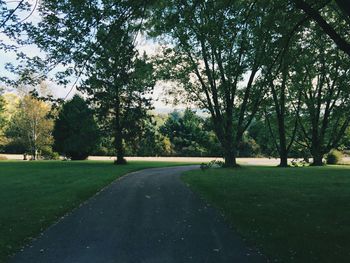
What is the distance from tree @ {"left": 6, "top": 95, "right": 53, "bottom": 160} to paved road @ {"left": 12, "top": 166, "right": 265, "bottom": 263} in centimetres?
4820

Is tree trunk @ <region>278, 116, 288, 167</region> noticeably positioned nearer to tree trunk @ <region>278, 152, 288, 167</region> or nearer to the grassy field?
tree trunk @ <region>278, 152, 288, 167</region>

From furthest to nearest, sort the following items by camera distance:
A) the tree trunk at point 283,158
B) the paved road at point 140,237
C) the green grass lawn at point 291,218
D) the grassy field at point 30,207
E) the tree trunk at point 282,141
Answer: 1. the tree trunk at point 283,158
2. the tree trunk at point 282,141
3. the grassy field at point 30,207
4. the green grass lawn at point 291,218
5. the paved road at point 140,237

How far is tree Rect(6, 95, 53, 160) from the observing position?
191ft

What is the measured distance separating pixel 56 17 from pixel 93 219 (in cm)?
598

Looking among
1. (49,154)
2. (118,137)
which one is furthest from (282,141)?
(49,154)

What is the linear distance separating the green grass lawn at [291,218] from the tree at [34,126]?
150ft

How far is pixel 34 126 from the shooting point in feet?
192

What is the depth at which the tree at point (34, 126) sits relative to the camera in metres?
58.2

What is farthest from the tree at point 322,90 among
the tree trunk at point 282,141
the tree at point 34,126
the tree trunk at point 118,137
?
the tree at point 34,126

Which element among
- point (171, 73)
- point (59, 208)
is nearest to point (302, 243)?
point (59, 208)

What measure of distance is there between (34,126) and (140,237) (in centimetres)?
5462

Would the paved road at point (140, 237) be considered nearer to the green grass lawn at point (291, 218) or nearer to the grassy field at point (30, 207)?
the grassy field at point (30, 207)

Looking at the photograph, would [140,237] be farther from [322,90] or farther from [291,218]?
[322,90]

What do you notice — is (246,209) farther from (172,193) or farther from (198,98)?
(198,98)
